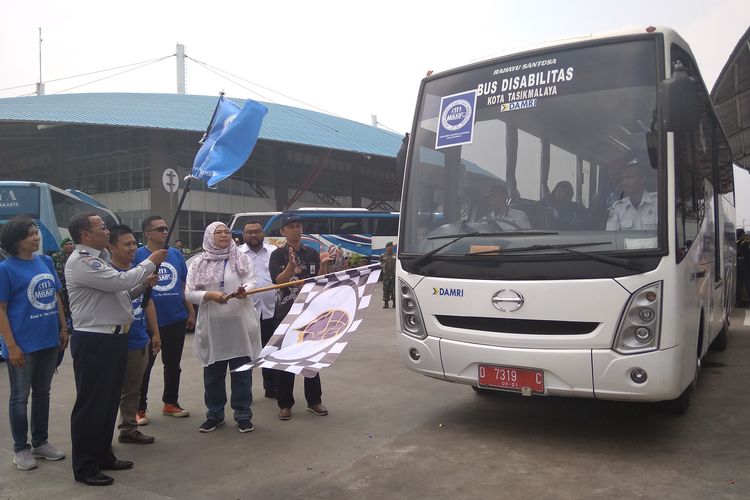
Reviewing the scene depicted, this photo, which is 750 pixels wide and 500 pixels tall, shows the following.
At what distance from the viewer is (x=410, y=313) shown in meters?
5.12

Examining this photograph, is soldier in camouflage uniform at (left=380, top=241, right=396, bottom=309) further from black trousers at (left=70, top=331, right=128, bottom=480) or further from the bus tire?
black trousers at (left=70, top=331, right=128, bottom=480)

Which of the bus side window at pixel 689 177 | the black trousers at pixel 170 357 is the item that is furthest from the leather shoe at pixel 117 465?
the bus side window at pixel 689 177

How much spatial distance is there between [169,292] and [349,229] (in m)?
22.5

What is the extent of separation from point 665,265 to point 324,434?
2921 mm

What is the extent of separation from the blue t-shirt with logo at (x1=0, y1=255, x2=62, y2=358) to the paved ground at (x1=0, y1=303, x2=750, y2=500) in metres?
0.91

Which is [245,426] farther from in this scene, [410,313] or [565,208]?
[565,208]

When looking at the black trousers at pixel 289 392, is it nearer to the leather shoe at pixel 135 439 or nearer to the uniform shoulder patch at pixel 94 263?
the leather shoe at pixel 135 439

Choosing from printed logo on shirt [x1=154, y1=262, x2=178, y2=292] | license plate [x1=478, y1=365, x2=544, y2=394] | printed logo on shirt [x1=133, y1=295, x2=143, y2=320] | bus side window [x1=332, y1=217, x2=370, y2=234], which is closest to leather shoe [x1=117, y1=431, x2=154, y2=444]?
printed logo on shirt [x1=133, y1=295, x2=143, y2=320]

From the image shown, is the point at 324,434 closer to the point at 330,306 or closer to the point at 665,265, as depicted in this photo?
the point at 330,306

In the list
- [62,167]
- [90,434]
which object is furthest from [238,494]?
[62,167]

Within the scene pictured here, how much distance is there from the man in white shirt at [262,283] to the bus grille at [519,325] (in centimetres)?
199

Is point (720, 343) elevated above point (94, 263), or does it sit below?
below

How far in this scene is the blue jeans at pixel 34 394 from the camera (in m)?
4.33

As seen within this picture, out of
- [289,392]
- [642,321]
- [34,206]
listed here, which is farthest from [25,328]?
[34,206]
